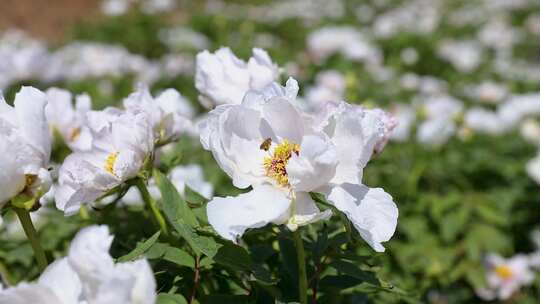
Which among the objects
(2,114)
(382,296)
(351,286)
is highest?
(2,114)

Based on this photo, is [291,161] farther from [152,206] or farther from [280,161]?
[152,206]

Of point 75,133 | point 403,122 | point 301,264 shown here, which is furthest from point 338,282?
point 403,122

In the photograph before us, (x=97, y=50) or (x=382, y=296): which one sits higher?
(x=382, y=296)

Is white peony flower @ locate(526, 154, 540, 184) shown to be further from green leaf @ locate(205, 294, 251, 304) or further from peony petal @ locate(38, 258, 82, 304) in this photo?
peony petal @ locate(38, 258, 82, 304)

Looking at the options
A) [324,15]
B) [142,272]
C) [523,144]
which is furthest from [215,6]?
[142,272]

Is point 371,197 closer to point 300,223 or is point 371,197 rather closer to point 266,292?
point 300,223

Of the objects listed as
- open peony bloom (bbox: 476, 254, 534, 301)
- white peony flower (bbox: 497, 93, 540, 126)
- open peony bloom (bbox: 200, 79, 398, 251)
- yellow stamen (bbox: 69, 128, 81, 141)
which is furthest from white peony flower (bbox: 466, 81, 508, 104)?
open peony bloom (bbox: 200, 79, 398, 251)
